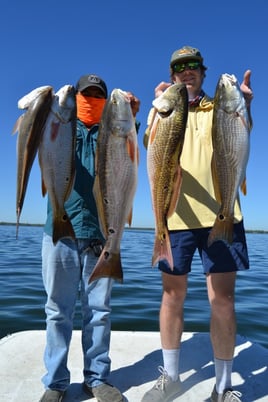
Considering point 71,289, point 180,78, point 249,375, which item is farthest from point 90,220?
point 249,375

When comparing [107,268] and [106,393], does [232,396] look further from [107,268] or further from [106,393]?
[107,268]

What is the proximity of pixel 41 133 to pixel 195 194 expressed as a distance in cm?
156

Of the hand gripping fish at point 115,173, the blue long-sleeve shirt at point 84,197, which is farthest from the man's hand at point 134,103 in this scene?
the blue long-sleeve shirt at point 84,197

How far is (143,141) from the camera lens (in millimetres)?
4082

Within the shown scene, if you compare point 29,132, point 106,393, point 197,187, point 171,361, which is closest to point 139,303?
point 171,361

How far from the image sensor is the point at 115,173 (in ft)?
11.1

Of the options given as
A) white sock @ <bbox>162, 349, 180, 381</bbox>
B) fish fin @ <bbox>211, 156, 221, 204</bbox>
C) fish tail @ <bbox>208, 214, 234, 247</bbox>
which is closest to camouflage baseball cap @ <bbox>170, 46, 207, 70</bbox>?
fish fin @ <bbox>211, 156, 221, 204</bbox>

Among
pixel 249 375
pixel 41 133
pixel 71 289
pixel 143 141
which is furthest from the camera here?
pixel 249 375

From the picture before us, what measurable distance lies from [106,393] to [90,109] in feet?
8.80

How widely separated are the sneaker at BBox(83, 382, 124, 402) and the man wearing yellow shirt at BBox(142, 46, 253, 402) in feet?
0.85

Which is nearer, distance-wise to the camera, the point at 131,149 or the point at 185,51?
the point at 131,149

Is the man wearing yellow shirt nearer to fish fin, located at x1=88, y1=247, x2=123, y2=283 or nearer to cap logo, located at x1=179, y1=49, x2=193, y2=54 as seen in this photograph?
cap logo, located at x1=179, y1=49, x2=193, y2=54

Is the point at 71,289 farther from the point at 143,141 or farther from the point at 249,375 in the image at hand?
the point at 249,375

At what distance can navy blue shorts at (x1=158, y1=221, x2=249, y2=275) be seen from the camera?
3.78 meters
